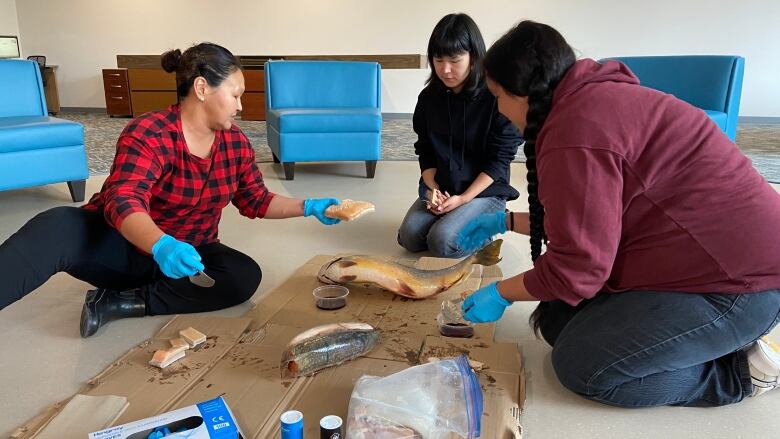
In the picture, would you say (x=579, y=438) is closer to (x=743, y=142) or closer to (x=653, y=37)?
(x=743, y=142)

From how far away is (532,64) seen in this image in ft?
4.14

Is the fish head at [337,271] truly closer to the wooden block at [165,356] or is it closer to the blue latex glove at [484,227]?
the blue latex glove at [484,227]

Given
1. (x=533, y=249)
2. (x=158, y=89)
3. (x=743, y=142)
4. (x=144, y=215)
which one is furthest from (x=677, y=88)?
(x=158, y=89)

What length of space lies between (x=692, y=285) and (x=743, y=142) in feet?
17.8

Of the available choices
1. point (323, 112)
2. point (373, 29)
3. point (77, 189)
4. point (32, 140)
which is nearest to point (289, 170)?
point (323, 112)

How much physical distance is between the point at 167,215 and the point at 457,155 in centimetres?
125

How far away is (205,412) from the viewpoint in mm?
1262

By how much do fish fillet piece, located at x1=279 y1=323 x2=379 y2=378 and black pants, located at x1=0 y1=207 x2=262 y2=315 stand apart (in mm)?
527

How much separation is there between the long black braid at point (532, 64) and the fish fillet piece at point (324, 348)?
74cm

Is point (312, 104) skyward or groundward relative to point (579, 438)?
skyward

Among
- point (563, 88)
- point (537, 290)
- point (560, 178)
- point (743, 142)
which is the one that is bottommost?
point (743, 142)

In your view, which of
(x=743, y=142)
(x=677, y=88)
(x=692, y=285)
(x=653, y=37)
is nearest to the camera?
(x=692, y=285)

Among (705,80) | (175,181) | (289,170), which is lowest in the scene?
(289,170)

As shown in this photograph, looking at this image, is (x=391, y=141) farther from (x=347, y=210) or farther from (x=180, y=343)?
(x=180, y=343)
